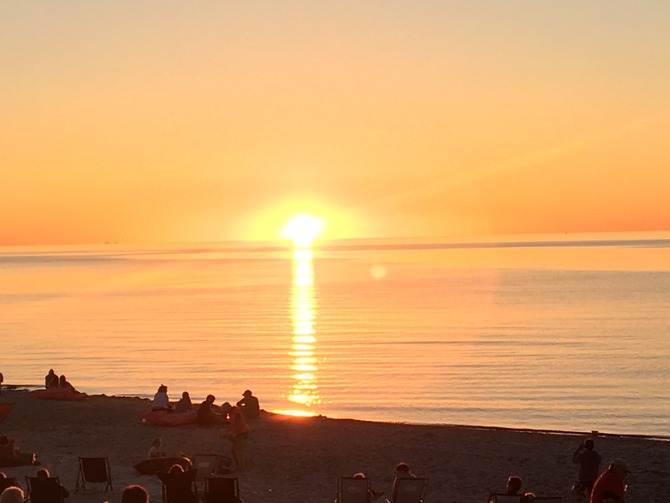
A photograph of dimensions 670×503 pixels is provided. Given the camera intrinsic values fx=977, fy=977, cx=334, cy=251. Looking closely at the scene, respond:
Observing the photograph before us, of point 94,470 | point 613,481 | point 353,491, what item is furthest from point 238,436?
point 613,481

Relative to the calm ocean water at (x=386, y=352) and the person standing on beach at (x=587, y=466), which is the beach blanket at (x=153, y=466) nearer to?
the person standing on beach at (x=587, y=466)

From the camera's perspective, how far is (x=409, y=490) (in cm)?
1497

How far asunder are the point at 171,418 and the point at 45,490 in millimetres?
9184

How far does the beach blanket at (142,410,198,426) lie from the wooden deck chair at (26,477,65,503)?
9009 mm

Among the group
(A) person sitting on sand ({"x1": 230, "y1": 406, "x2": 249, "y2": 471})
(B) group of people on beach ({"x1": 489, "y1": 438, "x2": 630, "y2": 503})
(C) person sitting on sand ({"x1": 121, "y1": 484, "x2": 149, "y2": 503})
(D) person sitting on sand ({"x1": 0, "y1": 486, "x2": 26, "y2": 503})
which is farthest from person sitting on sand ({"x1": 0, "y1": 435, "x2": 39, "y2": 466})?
(C) person sitting on sand ({"x1": 121, "y1": 484, "x2": 149, "y2": 503})

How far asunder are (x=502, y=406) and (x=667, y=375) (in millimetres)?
12156

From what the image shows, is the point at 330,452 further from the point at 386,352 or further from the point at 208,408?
the point at 386,352

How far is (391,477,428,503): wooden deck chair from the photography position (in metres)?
14.9

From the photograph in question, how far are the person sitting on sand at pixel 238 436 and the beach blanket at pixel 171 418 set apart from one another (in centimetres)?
426

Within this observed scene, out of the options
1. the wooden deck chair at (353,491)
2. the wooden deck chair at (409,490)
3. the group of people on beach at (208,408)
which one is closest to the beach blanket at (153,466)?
the wooden deck chair at (353,491)

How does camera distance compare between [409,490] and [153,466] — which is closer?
Result: [409,490]

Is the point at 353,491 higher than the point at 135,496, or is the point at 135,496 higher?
the point at 135,496

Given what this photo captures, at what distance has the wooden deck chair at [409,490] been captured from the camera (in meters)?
14.9

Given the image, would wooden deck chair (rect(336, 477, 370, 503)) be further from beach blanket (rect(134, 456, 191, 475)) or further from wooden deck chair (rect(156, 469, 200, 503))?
beach blanket (rect(134, 456, 191, 475))
